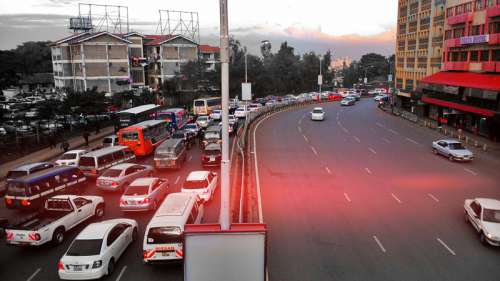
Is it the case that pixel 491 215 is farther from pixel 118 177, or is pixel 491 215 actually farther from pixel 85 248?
pixel 118 177

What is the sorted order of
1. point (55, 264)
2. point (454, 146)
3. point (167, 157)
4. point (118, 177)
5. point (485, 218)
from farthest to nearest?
point (454, 146) < point (167, 157) < point (118, 177) < point (485, 218) < point (55, 264)

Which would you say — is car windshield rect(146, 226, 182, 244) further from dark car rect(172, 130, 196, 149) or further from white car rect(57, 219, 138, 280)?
dark car rect(172, 130, 196, 149)

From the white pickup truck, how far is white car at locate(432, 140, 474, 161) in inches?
925

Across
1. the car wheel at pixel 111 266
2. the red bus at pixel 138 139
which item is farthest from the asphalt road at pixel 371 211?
the red bus at pixel 138 139

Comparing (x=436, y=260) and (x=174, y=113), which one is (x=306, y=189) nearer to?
(x=436, y=260)

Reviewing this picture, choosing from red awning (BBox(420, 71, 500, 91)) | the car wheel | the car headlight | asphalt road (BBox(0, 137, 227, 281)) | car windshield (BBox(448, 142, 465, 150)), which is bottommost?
asphalt road (BBox(0, 137, 227, 281))

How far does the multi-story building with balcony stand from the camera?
39.8 metres

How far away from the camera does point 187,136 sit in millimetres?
35688

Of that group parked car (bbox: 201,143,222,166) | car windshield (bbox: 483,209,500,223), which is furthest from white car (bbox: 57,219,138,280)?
car windshield (bbox: 483,209,500,223)

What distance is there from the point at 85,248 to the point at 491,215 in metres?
14.4

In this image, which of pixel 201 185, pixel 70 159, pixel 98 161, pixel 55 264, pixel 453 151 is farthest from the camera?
pixel 453 151

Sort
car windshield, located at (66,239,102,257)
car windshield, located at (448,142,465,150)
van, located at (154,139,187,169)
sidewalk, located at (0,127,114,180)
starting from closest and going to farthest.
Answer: car windshield, located at (66,239,102,257) < van, located at (154,139,187,169) < sidewalk, located at (0,127,114,180) < car windshield, located at (448,142,465,150)

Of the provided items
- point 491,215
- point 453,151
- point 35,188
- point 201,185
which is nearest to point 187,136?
point 201,185

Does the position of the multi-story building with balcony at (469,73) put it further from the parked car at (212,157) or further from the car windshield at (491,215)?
the parked car at (212,157)
